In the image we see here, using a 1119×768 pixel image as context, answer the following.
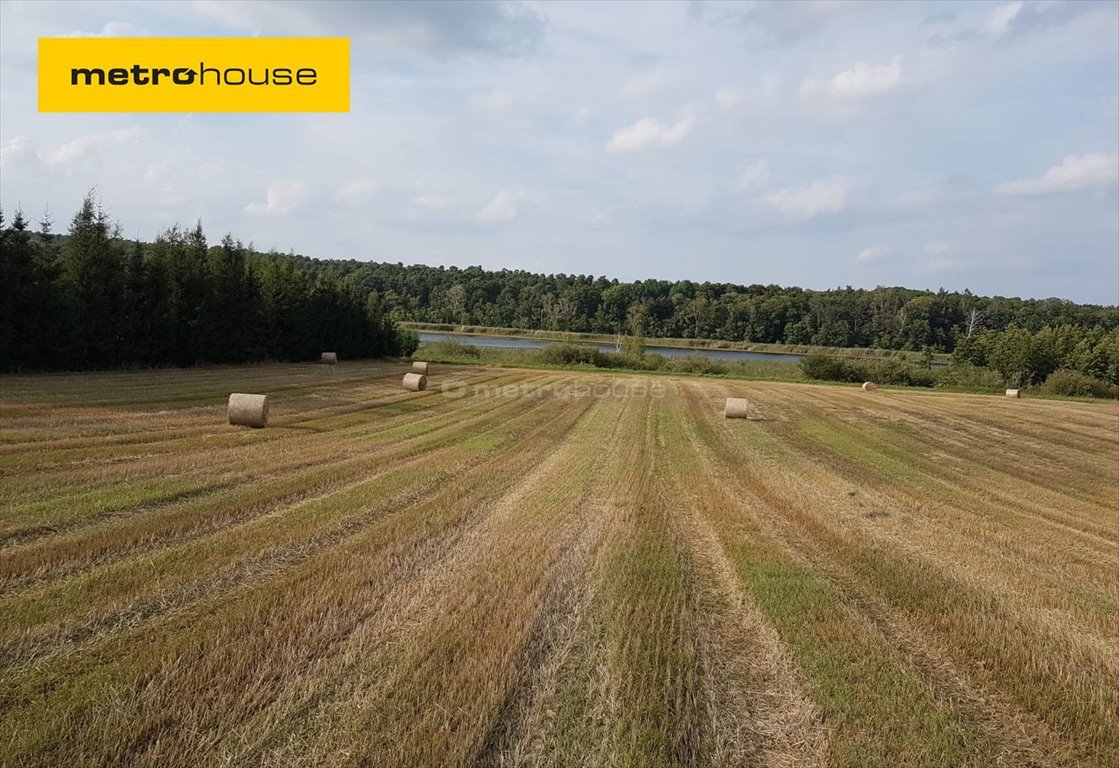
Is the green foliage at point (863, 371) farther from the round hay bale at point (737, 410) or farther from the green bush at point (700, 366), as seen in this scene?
the round hay bale at point (737, 410)

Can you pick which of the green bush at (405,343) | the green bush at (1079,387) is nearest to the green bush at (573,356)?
the green bush at (405,343)

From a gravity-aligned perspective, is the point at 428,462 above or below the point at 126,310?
below

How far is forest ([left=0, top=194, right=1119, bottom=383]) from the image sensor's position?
2289cm

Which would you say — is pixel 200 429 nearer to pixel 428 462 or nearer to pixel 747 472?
pixel 428 462

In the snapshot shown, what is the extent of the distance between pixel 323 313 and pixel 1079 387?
57059 mm

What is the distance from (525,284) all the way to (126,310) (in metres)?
104

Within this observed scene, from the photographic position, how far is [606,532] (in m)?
7.43

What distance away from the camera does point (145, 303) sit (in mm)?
26891

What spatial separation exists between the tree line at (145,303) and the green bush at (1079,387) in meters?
55.4

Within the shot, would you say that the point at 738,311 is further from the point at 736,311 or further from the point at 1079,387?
the point at 1079,387

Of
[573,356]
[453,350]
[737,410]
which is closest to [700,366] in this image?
[573,356]

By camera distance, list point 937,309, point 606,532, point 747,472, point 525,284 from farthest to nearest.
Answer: point 525,284
point 937,309
point 747,472
point 606,532

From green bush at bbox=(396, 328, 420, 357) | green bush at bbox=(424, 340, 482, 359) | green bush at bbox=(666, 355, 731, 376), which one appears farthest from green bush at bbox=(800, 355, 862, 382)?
green bush at bbox=(396, 328, 420, 357)

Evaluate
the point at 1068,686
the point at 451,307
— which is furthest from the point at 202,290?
the point at 451,307
